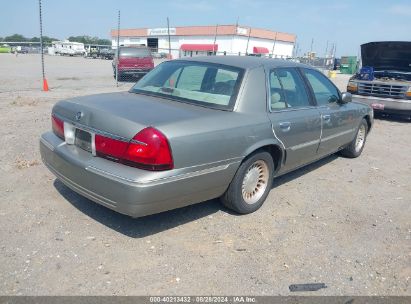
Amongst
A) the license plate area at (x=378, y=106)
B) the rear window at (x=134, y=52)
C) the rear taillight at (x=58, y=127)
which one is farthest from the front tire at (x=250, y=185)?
the rear window at (x=134, y=52)

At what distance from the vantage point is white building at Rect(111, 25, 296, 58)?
54938mm

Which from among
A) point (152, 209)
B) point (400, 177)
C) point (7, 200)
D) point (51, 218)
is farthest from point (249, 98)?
point (400, 177)

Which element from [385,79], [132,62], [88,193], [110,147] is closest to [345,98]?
[110,147]

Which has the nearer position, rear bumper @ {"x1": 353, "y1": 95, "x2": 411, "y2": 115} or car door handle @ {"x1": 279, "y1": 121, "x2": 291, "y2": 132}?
car door handle @ {"x1": 279, "y1": 121, "x2": 291, "y2": 132}

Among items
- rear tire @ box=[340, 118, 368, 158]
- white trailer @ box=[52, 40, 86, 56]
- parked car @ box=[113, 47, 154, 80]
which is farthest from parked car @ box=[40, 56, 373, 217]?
white trailer @ box=[52, 40, 86, 56]

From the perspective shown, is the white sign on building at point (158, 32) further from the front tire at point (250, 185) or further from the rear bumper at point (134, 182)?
the rear bumper at point (134, 182)

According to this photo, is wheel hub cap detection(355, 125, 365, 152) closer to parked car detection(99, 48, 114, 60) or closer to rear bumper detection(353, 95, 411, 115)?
rear bumper detection(353, 95, 411, 115)

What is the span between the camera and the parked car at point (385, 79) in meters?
9.91

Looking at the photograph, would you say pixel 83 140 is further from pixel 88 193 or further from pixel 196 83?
pixel 196 83

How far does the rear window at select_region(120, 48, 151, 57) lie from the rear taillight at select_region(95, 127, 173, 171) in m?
15.8

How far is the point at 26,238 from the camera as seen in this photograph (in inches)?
128

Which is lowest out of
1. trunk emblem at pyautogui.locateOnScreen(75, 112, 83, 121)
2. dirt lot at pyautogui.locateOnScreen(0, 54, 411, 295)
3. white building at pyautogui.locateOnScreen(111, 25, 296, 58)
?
dirt lot at pyautogui.locateOnScreen(0, 54, 411, 295)

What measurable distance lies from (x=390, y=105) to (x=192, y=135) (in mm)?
8554

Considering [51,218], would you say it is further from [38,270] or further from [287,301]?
[287,301]
